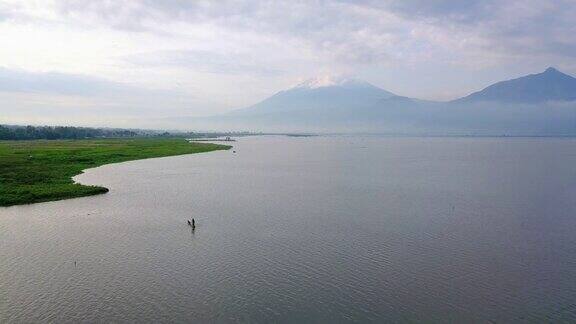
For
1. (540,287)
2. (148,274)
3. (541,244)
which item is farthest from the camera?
(541,244)

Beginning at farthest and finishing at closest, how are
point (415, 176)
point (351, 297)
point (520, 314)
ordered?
1. point (415, 176)
2. point (351, 297)
3. point (520, 314)

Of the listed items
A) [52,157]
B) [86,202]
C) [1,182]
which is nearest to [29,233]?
[86,202]

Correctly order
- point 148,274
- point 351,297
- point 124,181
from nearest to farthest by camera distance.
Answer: point 351,297 → point 148,274 → point 124,181

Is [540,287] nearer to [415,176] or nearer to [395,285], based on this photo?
[395,285]

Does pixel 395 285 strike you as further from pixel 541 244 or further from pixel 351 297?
pixel 541 244

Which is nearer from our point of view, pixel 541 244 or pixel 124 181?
pixel 541 244

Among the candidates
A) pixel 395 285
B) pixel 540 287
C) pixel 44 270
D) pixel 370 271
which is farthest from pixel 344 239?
pixel 44 270
